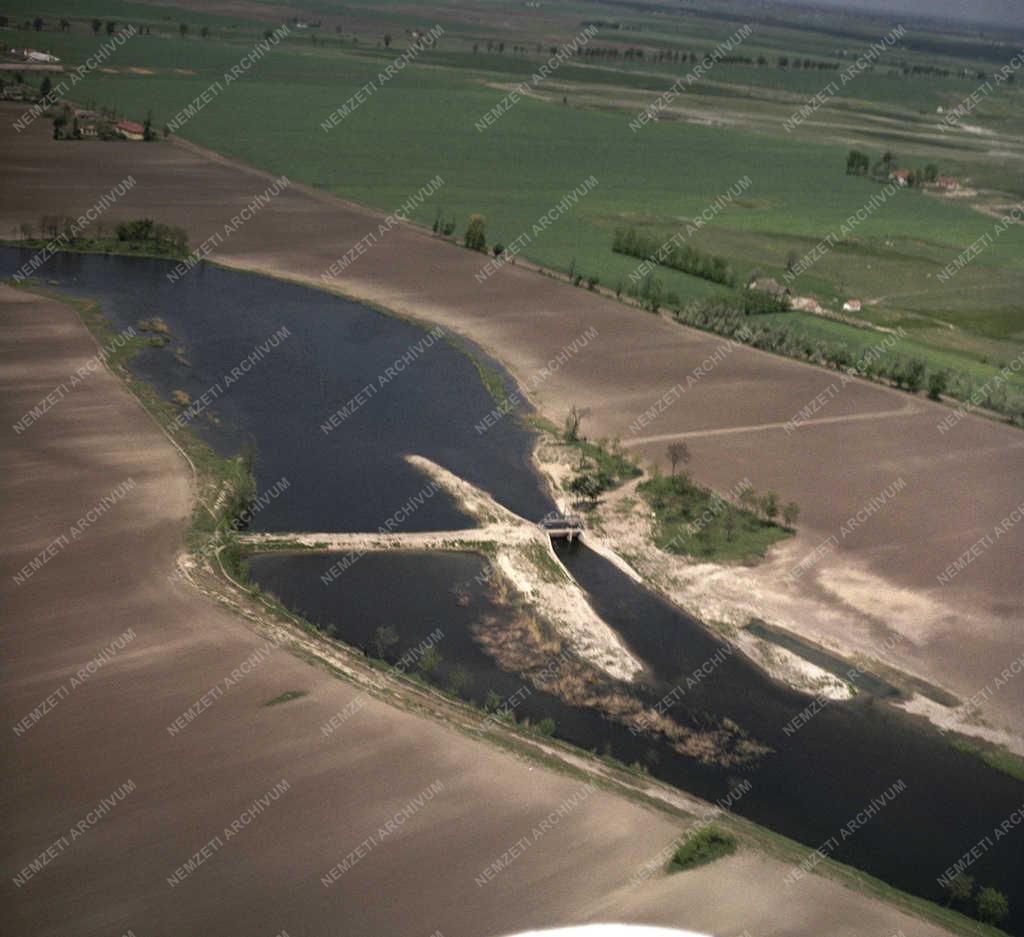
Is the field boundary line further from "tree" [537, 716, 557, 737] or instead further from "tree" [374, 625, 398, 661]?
"tree" [537, 716, 557, 737]

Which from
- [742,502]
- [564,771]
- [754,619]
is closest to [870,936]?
[564,771]

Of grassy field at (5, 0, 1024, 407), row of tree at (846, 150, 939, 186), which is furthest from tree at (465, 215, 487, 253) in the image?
row of tree at (846, 150, 939, 186)

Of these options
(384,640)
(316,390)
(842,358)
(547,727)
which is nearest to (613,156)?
(842,358)

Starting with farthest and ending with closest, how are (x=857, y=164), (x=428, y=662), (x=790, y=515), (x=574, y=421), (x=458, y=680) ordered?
(x=857, y=164) → (x=574, y=421) → (x=790, y=515) → (x=428, y=662) → (x=458, y=680)

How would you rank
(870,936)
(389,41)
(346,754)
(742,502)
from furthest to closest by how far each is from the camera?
(389,41)
(742,502)
(346,754)
(870,936)

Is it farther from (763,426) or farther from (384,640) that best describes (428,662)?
(763,426)

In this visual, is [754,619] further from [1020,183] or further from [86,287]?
[1020,183]
